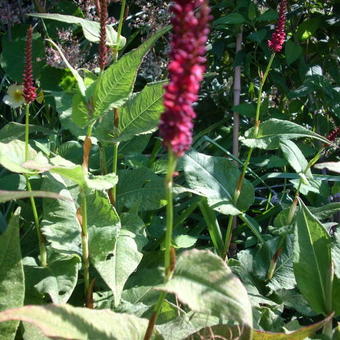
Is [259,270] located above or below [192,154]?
below

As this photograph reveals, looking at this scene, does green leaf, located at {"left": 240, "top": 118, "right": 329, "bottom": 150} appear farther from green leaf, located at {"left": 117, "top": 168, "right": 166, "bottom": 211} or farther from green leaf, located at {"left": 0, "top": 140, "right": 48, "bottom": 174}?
green leaf, located at {"left": 0, "top": 140, "right": 48, "bottom": 174}

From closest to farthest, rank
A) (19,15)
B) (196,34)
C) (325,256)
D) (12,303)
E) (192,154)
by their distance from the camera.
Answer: (196,34)
(12,303)
(325,256)
(192,154)
(19,15)

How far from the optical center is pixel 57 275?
1.20 meters

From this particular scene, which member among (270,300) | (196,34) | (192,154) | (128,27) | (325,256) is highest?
(196,34)

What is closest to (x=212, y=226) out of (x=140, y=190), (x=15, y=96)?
(x=140, y=190)

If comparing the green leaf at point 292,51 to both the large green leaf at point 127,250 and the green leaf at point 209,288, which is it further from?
the green leaf at point 209,288

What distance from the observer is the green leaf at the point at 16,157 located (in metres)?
1.05

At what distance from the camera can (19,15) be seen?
250 centimetres

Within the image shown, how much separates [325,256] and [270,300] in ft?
0.58

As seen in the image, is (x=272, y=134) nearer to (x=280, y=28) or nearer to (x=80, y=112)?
(x=280, y=28)

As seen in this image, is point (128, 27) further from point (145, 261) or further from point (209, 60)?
point (145, 261)

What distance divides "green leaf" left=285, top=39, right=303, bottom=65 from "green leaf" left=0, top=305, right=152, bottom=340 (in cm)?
135

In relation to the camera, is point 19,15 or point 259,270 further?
point 19,15

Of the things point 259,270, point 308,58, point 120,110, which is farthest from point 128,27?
point 259,270
